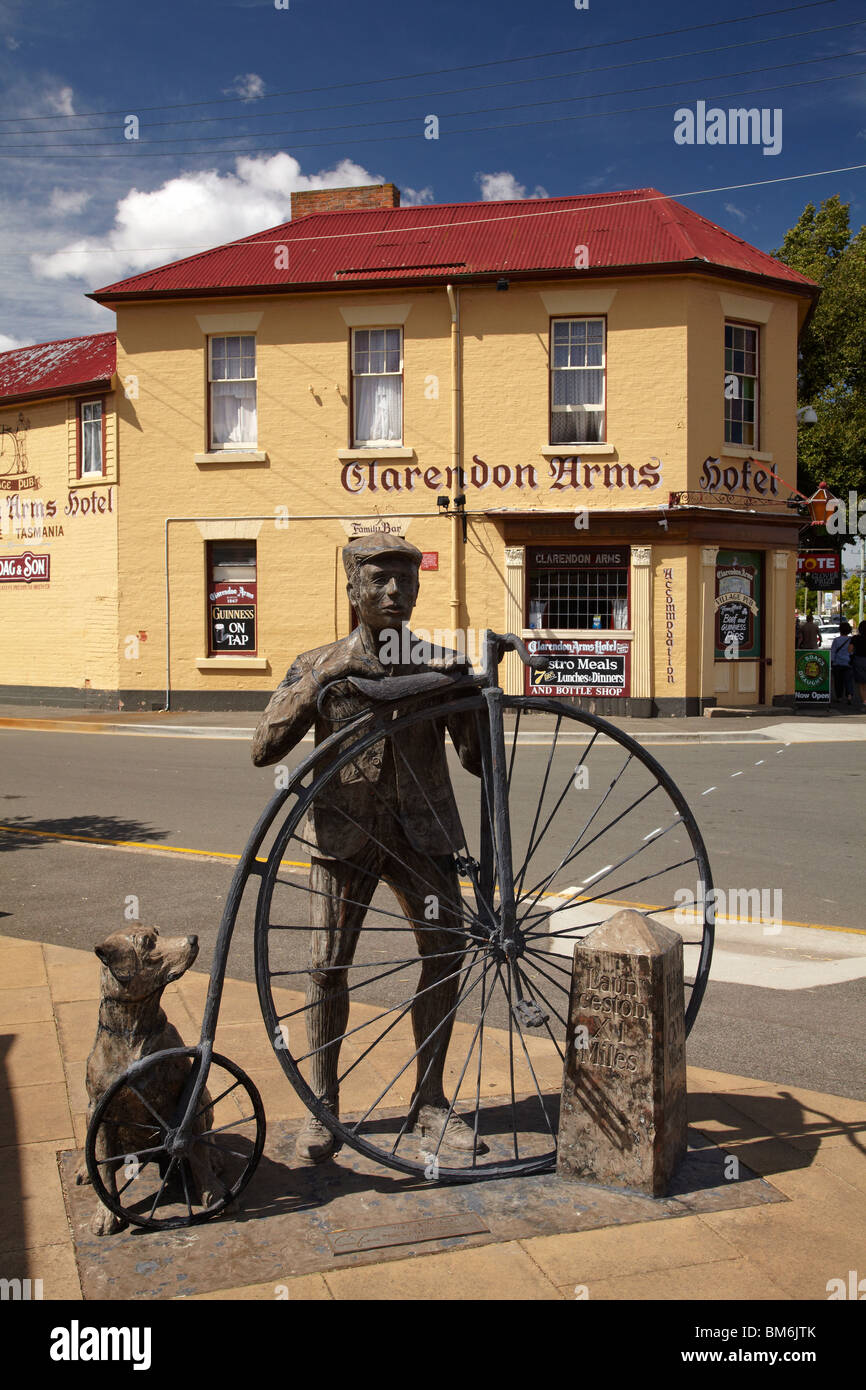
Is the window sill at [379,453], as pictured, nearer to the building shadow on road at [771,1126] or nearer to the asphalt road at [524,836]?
the asphalt road at [524,836]

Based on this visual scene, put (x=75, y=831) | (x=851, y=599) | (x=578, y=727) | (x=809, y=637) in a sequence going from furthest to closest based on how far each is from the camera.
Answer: (x=851, y=599), (x=809, y=637), (x=578, y=727), (x=75, y=831)

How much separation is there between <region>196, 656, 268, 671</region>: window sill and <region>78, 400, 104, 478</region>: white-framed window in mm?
4455

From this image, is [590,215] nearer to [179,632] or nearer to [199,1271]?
[179,632]

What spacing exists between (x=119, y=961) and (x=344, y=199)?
22.2m

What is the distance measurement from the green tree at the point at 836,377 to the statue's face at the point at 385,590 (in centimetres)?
2809

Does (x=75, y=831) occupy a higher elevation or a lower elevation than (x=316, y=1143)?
higher

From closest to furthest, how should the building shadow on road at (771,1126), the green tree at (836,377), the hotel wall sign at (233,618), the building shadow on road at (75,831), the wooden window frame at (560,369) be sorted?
the building shadow on road at (771,1126) < the building shadow on road at (75,831) < the wooden window frame at (560,369) < the hotel wall sign at (233,618) < the green tree at (836,377)

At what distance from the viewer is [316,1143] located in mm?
3707

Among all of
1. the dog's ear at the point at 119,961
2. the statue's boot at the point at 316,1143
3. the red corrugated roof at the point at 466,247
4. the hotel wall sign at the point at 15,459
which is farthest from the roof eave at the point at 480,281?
the dog's ear at the point at 119,961

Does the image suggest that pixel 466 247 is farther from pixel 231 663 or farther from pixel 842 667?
pixel 842 667

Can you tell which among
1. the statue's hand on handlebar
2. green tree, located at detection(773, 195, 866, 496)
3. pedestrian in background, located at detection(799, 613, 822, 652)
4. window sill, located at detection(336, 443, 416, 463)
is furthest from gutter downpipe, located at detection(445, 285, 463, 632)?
the statue's hand on handlebar

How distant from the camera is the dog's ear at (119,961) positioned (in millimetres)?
3350

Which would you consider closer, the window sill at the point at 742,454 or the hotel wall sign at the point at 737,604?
the window sill at the point at 742,454

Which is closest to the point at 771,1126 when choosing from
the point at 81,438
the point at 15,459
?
the point at 81,438
